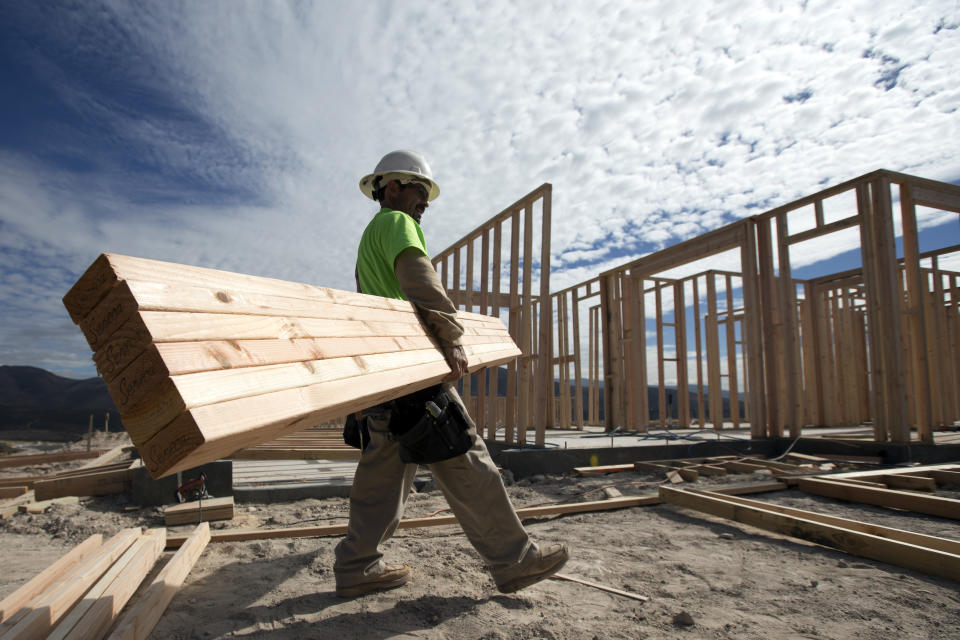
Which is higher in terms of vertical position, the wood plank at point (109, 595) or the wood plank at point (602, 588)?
the wood plank at point (109, 595)

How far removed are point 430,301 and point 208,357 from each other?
1.25 m

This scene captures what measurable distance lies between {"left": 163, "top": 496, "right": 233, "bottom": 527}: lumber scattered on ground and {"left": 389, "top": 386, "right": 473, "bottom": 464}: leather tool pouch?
257 centimetres

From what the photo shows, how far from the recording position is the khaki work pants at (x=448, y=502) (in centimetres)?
217

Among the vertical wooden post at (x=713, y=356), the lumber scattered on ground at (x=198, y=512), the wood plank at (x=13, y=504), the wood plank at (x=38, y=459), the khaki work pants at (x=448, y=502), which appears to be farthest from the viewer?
the vertical wooden post at (x=713, y=356)

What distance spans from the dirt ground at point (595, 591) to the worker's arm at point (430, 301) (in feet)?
3.32

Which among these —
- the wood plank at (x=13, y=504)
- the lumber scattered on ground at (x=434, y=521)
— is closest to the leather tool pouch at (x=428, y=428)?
the lumber scattered on ground at (x=434, y=521)

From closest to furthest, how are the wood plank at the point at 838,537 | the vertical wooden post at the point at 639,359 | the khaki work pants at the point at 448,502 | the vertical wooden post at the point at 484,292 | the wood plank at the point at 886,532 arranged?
1. the khaki work pants at the point at 448,502
2. the wood plank at the point at 838,537
3. the wood plank at the point at 886,532
4. the vertical wooden post at the point at 484,292
5. the vertical wooden post at the point at 639,359

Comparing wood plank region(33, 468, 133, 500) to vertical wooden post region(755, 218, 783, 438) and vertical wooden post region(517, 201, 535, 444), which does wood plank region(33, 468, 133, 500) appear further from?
vertical wooden post region(755, 218, 783, 438)

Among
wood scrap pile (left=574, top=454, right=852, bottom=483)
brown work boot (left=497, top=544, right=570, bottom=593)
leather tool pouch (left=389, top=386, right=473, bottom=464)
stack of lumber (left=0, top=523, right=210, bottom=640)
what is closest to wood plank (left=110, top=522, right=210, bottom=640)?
stack of lumber (left=0, top=523, right=210, bottom=640)

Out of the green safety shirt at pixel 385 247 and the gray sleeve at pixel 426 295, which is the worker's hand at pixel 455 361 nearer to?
the gray sleeve at pixel 426 295

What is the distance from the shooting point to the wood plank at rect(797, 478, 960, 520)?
11.5 ft

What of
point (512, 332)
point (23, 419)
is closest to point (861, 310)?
point (512, 332)

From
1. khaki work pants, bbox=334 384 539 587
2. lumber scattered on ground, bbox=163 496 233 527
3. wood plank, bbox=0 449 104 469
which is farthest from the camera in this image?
wood plank, bbox=0 449 104 469

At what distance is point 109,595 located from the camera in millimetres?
1979
